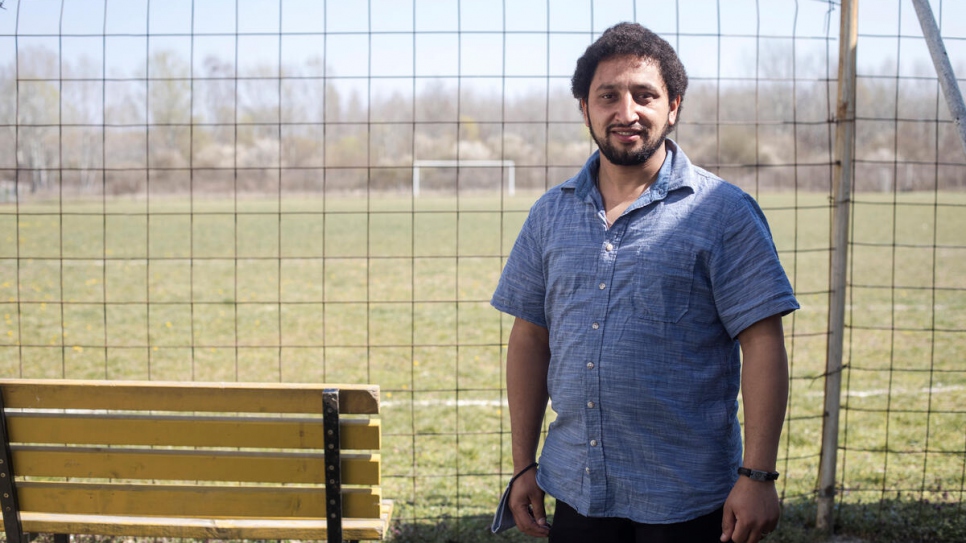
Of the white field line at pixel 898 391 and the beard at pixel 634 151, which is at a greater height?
the beard at pixel 634 151

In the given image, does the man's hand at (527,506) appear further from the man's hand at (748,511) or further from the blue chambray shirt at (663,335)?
the man's hand at (748,511)

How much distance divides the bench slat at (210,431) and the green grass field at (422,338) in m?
0.98

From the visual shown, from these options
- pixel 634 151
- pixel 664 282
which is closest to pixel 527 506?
pixel 664 282

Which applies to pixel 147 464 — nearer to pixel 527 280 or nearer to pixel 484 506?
pixel 527 280

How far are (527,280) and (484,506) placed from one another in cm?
239

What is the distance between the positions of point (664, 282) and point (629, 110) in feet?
1.29

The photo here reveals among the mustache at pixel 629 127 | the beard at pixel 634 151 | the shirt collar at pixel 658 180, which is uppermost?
the mustache at pixel 629 127

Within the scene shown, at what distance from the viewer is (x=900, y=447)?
18.1ft

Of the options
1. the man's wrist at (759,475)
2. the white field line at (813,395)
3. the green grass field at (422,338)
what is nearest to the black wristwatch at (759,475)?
the man's wrist at (759,475)

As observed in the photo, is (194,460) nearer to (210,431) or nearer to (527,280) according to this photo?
(210,431)

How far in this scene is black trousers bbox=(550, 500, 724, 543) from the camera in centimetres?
192

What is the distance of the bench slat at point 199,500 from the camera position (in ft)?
8.89

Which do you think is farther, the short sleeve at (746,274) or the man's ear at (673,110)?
the man's ear at (673,110)

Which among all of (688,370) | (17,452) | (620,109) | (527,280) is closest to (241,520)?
(17,452)
